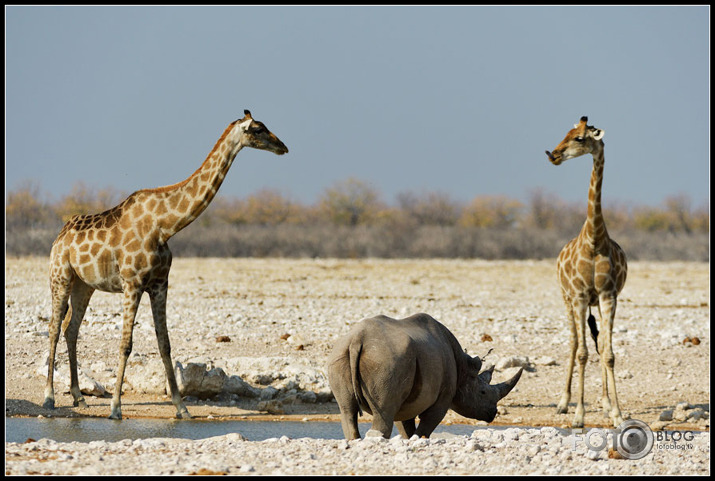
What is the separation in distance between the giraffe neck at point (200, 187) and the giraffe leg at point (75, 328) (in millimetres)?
1437

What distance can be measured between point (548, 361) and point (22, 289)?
11091 millimetres

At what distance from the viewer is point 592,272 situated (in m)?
12.4

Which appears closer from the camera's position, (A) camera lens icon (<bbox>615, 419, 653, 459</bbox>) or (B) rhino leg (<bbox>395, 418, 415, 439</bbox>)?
(A) camera lens icon (<bbox>615, 419, 653, 459</bbox>)

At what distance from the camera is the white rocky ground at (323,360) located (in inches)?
301

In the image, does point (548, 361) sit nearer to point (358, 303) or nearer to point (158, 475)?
point (358, 303)

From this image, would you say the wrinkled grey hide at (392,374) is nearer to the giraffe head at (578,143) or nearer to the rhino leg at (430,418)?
the rhino leg at (430,418)

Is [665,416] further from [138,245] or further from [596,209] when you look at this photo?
[138,245]

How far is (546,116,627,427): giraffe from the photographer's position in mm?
12117

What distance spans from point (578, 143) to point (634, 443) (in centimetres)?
469

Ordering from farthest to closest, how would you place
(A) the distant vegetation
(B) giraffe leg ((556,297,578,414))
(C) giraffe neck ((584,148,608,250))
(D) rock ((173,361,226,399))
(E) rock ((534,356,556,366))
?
(A) the distant vegetation < (E) rock ((534,356,556,366)) < (B) giraffe leg ((556,297,578,414)) < (C) giraffe neck ((584,148,608,250)) < (D) rock ((173,361,226,399))

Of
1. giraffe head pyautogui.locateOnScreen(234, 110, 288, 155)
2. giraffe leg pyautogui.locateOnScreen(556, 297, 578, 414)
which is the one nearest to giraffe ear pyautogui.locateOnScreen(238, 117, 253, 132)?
giraffe head pyautogui.locateOnScreen(234, 110, 288, 155)

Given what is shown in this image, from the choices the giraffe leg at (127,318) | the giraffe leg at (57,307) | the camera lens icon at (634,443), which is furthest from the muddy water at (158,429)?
the camera lens icon at (634,443)

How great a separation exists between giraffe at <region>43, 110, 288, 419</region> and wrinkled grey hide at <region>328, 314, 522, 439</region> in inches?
115

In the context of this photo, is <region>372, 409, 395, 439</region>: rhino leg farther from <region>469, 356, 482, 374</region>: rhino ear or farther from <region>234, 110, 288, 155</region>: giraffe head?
<region>234, 110, 288, 155</region>: giraffe head
